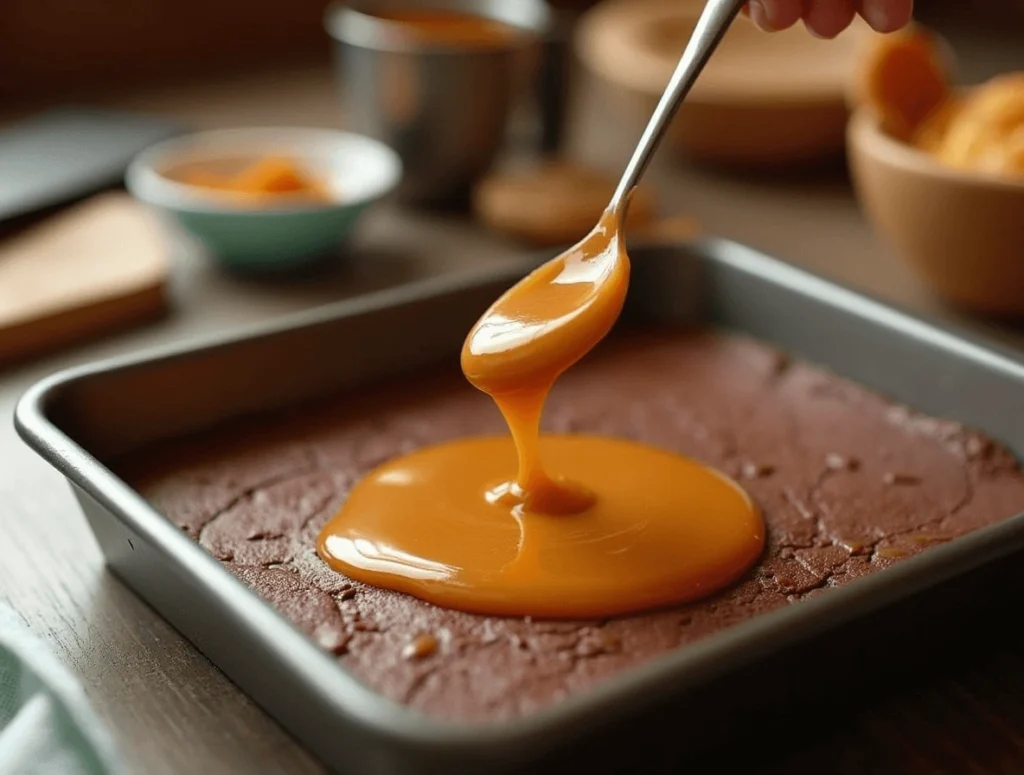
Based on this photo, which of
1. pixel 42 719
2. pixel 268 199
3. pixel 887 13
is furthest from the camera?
pixel 268 199

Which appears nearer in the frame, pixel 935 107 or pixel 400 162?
pixel 935 107

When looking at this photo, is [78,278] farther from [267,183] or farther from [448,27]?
[448,27]

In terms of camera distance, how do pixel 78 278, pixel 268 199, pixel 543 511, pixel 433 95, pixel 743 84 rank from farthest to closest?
pixel 743 84, pixel 433 95, pixel 268 199, pixel 78 278, pixel 543 511

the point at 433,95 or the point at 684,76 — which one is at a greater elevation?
the point at 684,76

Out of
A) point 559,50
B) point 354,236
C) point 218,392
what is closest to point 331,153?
point 354,236

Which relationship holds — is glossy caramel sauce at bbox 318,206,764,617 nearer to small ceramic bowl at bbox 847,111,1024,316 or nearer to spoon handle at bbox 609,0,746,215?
spoon handle at bbox 609,0,746,215

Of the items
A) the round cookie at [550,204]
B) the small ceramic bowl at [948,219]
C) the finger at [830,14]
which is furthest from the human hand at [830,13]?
the round cookie at [550,204]

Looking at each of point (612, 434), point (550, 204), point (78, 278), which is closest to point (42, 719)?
point (612, 434)

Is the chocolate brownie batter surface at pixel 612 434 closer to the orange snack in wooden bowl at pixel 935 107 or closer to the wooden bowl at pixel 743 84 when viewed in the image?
the orange snack in wooden bowl at pixel 935 107
